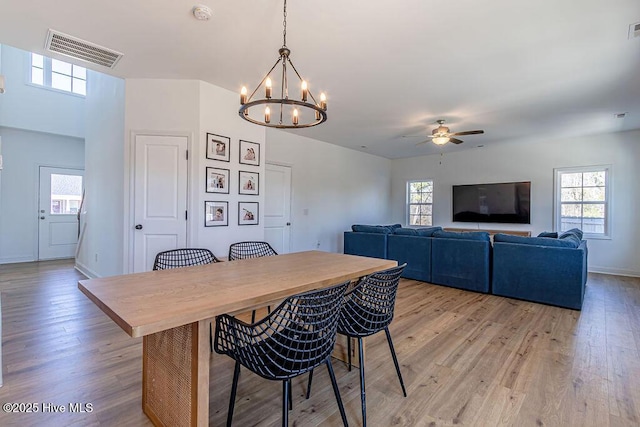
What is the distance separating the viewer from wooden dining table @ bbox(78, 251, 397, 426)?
47.6 inches

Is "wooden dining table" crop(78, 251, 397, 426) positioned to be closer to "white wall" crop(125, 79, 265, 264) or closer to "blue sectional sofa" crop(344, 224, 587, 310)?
"white wall" crop(125, 79, 265, 264)

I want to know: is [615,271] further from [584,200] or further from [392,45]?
[392,45]

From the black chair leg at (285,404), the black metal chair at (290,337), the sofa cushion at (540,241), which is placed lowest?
the black chair leg at (285,404)

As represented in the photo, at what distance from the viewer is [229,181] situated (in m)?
4.02

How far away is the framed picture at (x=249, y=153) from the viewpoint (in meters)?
4.13

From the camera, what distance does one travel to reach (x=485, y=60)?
3.04 meters

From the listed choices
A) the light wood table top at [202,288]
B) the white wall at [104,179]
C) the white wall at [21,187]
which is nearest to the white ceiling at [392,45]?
the white wall at [104,179]

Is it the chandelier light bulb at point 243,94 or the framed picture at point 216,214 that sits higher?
the chandelier light bulb at point 243,94

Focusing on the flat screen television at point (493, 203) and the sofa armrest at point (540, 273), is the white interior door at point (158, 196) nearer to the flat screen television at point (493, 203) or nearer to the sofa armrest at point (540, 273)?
the sofa armrest at point (540, 273)

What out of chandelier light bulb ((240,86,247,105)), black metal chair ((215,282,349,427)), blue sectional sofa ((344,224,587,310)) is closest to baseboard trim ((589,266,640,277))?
blue sectional sofa ((344,224,587,310))

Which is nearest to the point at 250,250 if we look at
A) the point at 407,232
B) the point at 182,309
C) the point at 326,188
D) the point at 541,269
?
the point at 182,309

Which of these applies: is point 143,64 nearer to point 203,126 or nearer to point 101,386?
point 203,126

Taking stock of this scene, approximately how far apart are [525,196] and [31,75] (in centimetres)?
1026

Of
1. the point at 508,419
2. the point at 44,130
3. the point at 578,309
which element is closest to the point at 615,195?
the point at 578,309
